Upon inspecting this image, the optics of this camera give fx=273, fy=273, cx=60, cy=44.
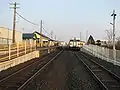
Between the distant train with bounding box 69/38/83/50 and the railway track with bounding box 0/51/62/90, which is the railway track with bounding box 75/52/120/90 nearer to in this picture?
the railway track with bounding box 0/51/62/90

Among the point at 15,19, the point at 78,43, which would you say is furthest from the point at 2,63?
the point at 78,43

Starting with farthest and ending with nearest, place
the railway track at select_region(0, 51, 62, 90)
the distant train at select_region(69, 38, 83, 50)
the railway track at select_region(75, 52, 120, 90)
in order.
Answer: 1. the distant train at select_region(69, 38, 83, 50)
2. the railway track at select_region(75, 52, 120, 90)
3. the railway track at select_region(0, 51, 62, 90)

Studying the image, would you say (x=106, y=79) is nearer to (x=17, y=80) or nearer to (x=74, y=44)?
(x=17, y=80)

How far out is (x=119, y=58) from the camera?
24.4 metres

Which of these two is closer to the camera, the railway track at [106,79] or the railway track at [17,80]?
the railway track at [17,80]

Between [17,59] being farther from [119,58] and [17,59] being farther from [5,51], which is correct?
[119,58]

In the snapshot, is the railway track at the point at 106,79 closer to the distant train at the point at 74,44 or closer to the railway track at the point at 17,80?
the railway track at the point at 17,80

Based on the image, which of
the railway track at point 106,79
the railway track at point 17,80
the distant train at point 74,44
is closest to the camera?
the railway track at point 17,80

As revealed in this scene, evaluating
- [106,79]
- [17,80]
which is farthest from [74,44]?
[17,80]

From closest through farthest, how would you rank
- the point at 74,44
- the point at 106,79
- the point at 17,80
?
the point at 17,80, the point at 106,79, the point at 74,44

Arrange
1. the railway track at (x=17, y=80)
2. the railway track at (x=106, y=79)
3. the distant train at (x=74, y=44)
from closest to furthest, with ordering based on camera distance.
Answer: the railway track at (x=17, y=80)
the railway track at (x=106, y=79)
the distant train at (x=74, y=44)

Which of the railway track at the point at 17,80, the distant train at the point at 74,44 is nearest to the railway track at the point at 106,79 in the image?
the railway track at the point at 17,80

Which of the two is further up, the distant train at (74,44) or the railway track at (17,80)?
the distant train at (74,44)

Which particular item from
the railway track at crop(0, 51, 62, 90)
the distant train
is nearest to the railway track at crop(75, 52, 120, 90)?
the railway track at crop(0, 51, 62, 90)
